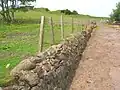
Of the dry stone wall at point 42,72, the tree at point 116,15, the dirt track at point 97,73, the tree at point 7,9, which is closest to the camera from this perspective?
the dry stone wall at point 42,72

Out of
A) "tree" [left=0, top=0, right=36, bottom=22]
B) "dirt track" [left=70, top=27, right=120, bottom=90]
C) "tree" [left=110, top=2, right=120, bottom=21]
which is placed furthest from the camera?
"tree" [left=110, top=2, right=120, bottom=21]

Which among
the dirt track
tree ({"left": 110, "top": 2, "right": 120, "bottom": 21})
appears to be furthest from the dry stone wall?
tree ({"left": 110, "top": 2, "right": 120, "bottom": 21})

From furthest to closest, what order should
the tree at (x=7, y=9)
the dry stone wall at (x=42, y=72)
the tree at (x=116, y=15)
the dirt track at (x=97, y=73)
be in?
the tree at (x=116, y=15)
the tree at (x=7, y=9)
the dirt track at (x=97, y=73)
the dry stone wall at (x=42, y=72)

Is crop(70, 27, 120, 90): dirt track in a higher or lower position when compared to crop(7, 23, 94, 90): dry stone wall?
lower

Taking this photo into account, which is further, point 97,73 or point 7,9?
point 7,9

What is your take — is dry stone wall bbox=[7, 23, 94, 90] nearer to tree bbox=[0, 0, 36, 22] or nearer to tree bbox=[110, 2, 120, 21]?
tree bbox=[0, 0, 36, 22]

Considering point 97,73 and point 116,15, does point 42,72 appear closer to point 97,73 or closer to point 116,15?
point 97,73

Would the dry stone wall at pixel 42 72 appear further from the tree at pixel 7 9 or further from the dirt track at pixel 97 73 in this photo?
the tree at pixel 7 9

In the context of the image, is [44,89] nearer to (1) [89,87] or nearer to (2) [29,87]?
(2) [29,87]

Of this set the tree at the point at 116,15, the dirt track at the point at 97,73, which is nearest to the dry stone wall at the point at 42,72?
the dirt track at the point at 97,73

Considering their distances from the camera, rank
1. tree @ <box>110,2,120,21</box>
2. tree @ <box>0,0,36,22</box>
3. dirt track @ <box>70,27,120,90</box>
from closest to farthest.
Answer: dirt track @ <box>70,27,120,90</box>
tree @ <box>0,0,36,22</box>
tree @ <box>110,2,120,21</box>

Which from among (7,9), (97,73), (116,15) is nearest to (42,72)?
(97,73)

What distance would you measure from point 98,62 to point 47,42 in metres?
6.37

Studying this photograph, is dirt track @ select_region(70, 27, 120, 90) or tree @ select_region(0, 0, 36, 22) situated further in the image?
tree @ select_region(0, 0, 36, 22)
